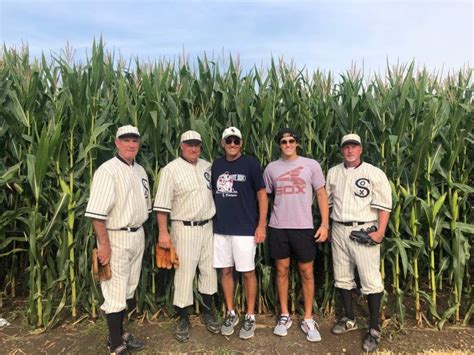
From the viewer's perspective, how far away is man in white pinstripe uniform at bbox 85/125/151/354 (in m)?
3.26

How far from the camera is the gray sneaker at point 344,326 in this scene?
400cm

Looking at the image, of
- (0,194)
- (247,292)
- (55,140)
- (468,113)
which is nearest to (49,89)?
(55,140)

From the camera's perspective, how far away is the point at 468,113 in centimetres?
426

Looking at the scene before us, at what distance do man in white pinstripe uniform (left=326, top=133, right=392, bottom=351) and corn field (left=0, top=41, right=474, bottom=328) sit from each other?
0.38 m

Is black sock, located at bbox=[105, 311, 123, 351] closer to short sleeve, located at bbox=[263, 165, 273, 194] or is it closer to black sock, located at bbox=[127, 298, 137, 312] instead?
black sock, located at bbox=[127, 298, 137, 312]

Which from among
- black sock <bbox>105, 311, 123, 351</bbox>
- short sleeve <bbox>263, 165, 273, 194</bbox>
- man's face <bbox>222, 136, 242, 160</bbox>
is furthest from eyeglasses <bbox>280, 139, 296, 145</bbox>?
black sock <bbox>105, 311, 123, 351</bbox>

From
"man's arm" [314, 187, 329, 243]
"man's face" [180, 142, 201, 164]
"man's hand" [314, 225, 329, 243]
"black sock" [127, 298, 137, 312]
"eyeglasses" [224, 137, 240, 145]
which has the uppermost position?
"eyeglasses" [224, 137, 240, 145]

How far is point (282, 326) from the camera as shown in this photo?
13.1 feet

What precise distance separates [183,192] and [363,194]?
6.14 ft

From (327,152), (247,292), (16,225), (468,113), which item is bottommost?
(247,292)

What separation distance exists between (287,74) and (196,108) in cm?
122

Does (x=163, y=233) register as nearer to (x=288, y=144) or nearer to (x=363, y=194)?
(x=288, y=144)

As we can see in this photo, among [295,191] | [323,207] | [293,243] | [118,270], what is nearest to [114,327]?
[118,270]

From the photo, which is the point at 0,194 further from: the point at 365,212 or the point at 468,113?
the point at 468,113
